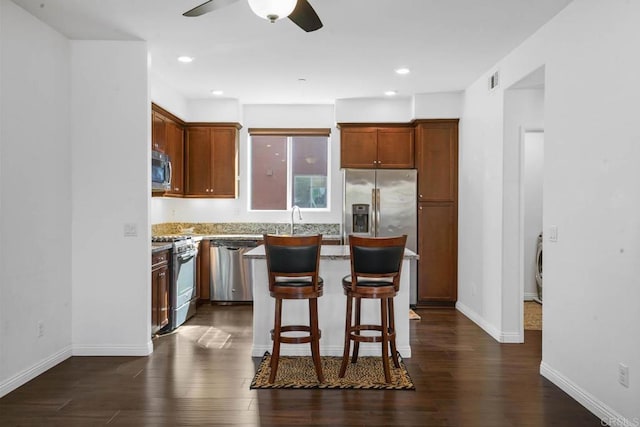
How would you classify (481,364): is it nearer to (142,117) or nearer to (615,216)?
(615,216)

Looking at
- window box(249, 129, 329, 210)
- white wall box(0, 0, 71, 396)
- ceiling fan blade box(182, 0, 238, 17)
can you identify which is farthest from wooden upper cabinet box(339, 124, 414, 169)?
ceiling fan blade box(182, 0, 238, 17)

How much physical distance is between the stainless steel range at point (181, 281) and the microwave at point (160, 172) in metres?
0.56

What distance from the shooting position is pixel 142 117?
4.04 meters

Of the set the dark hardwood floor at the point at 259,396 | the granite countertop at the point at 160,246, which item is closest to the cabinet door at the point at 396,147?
the dark hardwood floor at the point at 259,396

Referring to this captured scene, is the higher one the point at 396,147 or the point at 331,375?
the point at 396,147

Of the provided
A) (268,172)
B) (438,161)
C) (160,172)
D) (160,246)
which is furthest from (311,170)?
(160,246)

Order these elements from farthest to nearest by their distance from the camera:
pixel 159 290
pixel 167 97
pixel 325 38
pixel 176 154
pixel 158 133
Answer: pixel 176 154
pixel 167 97
pixel 158 133
pixel 159 290
pixel 325 38

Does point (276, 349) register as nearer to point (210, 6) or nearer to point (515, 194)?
point (210, 6)

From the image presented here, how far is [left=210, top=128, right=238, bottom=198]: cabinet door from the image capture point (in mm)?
6387

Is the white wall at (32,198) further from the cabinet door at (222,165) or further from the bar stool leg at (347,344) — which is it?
the cabinet door at (222,165)

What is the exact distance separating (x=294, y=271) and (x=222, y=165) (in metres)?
3.43

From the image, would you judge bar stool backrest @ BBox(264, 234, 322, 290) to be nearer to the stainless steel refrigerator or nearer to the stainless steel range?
the stainless steel range

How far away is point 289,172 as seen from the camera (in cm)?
690

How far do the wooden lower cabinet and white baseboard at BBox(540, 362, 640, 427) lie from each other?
3.42 metres
